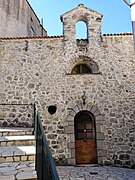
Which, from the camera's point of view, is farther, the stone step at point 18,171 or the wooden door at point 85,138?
the wooden door at point 85,138

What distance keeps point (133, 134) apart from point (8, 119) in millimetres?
5709

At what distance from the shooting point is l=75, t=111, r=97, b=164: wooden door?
7785 mm

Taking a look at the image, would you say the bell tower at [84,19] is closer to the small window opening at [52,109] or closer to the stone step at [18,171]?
the small window opening at [52,109]

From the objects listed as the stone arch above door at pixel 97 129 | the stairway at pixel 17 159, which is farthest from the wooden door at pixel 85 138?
the stairway at pixel 17 159

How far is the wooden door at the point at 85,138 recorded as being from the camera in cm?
779

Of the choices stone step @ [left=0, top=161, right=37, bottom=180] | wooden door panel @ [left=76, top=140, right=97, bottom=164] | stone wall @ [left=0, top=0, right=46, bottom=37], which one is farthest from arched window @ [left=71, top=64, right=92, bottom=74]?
stone step @ [left=0, top=161, right=37, bottom=180]

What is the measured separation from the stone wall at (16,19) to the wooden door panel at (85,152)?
8.01 meters

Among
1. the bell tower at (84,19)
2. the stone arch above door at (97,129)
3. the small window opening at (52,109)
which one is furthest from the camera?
the bell tower at (84,19)

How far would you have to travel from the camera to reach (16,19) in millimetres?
12266

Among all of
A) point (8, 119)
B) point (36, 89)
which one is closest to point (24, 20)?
point (36, 89)

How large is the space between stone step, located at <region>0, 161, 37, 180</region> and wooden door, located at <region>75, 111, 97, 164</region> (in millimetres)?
4615

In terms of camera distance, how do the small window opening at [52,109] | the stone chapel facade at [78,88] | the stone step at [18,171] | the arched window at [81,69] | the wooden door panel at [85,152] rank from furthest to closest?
the arched window at [81,69]
the small window opening at [52,109]
the stone chapel facade at [78,88]
the wooden door panel at [85,152]
the stone step at [18,171]

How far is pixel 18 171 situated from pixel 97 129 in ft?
17.4

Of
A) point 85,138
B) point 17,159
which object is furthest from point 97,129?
point 17,159
